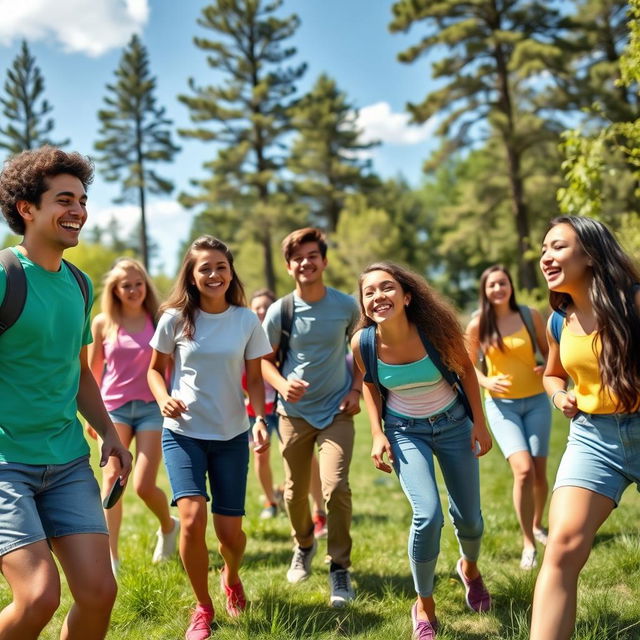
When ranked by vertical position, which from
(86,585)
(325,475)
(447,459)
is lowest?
(86,585)

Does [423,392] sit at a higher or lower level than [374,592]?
higher

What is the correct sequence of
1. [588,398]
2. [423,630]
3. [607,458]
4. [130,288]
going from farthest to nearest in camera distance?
[130,288], [423,630], [588,398], [607,458]

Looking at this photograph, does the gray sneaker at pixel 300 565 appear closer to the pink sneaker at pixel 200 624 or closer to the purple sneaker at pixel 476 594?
the pink sneaker at pixel 200 624

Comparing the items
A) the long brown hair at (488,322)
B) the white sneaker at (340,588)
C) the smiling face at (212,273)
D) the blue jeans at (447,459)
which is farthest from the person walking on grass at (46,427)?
the long brown hair at (488,322)

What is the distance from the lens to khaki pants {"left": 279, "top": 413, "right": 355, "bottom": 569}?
4.74 metres

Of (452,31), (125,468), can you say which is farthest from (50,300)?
(452,31)

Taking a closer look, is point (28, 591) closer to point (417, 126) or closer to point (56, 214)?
point (56, 214)

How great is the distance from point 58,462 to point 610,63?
25.3m

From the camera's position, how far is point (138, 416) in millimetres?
5469

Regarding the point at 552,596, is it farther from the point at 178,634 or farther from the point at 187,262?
the point at 187,262

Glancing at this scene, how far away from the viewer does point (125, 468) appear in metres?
3.40

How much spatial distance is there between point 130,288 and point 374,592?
3.07 meters

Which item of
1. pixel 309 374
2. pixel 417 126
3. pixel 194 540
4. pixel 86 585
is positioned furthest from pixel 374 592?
pixel 417 126

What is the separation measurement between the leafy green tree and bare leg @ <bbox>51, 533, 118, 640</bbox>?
32.3 meters
